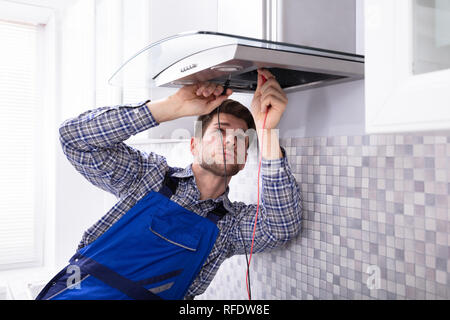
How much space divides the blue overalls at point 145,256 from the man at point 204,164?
4 centimetres

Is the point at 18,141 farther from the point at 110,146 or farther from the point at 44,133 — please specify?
the point at 110,146

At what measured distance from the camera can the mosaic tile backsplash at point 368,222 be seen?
2.84ft

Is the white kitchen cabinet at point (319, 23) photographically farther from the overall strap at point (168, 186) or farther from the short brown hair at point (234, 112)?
the overall strap at point (168, 186)

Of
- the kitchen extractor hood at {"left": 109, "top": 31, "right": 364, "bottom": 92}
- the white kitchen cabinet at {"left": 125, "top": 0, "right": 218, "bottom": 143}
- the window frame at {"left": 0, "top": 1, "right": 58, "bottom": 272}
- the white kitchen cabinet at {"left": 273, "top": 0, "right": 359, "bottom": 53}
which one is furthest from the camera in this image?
the window frame at {"left": 0, "top": 1, "right": 58, "bottom": 272}

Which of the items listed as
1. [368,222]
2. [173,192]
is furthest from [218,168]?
[368,222]

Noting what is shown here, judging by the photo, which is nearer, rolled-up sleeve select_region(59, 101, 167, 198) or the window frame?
rolled-up sleeve select_region(59, 101, 167, 198)

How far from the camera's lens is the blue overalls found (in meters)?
1.22

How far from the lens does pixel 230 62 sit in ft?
2.78

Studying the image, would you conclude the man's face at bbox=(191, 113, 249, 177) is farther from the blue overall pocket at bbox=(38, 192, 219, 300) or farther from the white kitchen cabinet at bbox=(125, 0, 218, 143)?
the white kitchen cabinet at bbox=(125, 0, 218, 143)

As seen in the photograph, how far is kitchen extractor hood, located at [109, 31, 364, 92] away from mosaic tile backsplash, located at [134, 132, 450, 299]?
0.19m

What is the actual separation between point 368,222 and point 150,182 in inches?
27.3

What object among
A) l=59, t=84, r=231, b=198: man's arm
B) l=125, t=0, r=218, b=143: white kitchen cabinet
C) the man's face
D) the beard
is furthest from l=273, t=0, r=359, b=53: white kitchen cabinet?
l=125, t=0, r=218, b=143: white kitchen cabinet

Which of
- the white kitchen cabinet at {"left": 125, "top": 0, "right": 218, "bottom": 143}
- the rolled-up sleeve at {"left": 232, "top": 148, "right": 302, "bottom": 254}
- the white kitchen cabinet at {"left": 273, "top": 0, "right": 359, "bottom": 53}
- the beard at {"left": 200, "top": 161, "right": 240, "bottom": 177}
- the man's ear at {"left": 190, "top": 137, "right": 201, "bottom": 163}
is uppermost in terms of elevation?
the white kitchen cabinet at {"left": 125, "top": 0, "right": 218, "bottom": 143}

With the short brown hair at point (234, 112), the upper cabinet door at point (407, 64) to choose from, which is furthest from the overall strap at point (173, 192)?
the upper cabinet door at point (407, 64)
